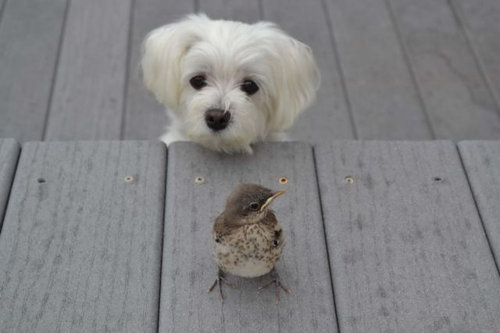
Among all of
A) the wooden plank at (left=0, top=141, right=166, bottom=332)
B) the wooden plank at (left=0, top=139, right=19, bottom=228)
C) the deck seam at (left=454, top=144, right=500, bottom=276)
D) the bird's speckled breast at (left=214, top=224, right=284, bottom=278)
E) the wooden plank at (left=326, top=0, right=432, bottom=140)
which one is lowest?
the wooden plank at (left=326, top=0, right=432, bottom=140)

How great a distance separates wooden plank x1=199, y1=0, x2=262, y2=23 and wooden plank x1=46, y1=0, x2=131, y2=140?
0.43 m

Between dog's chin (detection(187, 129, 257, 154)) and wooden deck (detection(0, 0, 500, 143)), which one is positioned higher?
dog's chin (detection(187, 129, 257, 154))

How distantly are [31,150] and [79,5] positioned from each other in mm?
1711

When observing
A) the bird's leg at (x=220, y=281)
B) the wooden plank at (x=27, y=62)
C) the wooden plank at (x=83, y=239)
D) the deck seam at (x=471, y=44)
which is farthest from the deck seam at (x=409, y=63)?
the wooden plank at (x=27, y=62)

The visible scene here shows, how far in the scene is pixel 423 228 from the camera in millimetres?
1609

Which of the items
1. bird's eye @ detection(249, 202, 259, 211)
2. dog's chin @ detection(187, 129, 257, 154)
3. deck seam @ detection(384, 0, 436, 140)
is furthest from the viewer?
deck seam @ detection(384, 0, 436, 140)

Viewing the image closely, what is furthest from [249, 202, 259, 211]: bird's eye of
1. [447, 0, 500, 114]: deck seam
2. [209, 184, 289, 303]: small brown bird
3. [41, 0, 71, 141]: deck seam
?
[447, 0, 500, 114]: deck seam

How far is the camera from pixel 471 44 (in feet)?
10.2

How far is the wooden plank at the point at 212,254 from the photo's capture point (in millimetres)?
1409

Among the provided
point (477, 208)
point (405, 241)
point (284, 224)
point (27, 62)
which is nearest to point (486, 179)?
point (477, 208)

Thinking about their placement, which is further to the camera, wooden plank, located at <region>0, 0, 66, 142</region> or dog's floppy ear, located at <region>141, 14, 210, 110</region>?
wooden plank, located at <region>0, 0, 66, 142</region>

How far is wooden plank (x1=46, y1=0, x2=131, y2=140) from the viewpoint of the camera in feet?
8.98

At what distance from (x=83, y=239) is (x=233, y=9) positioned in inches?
77.1

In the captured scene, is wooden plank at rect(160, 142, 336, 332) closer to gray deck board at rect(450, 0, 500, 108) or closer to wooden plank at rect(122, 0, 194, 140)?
wooden plank at rect(122, 0, 194, 140)
